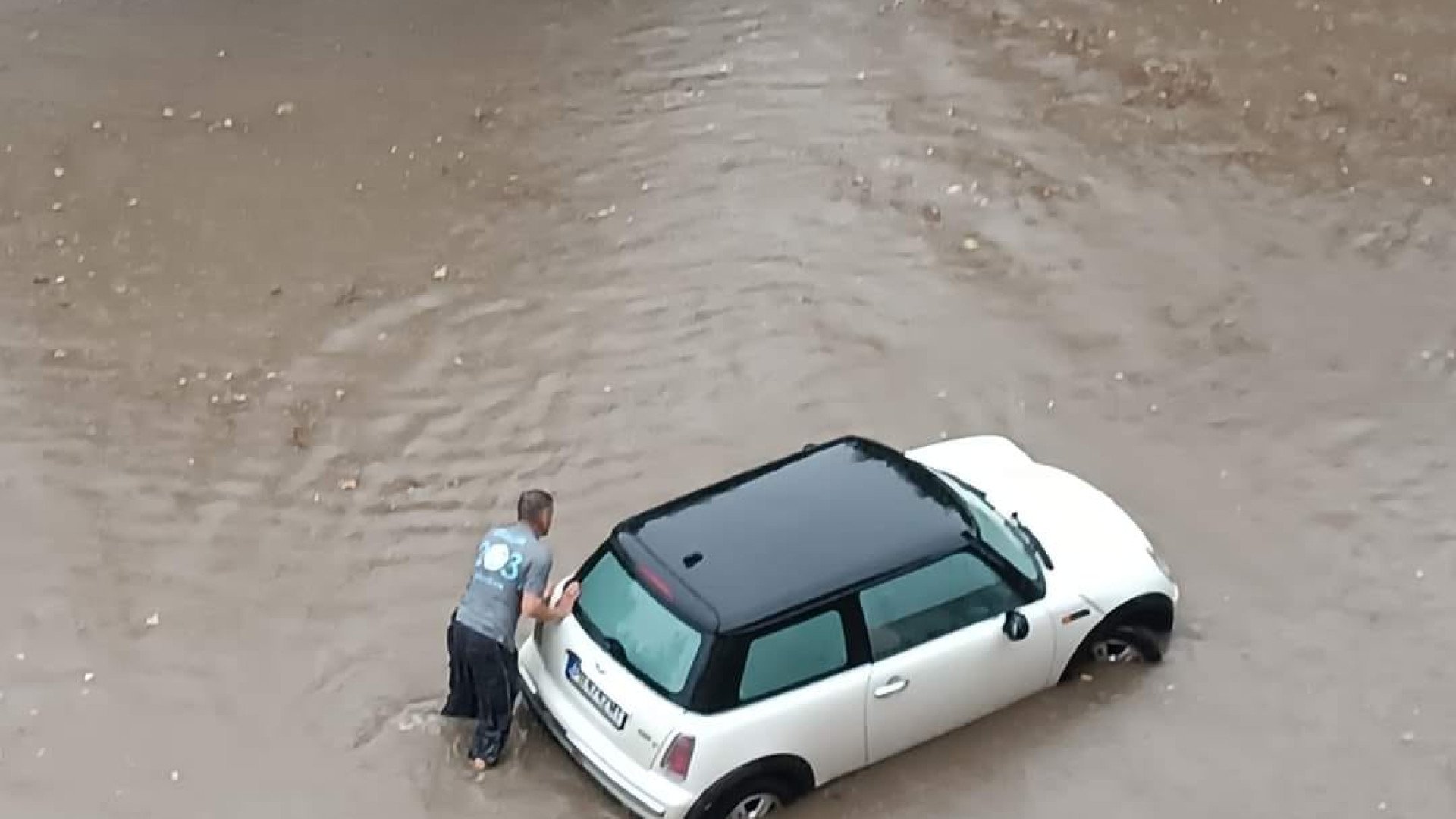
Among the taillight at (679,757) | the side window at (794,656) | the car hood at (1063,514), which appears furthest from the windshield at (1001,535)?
the taillight at (679,757)

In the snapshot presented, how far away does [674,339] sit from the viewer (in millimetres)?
12688

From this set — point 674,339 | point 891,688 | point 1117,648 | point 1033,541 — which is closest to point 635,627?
point 891,688

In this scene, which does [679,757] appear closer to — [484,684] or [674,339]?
[484,684]

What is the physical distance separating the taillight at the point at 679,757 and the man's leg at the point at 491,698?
1074 mm

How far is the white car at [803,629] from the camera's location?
8.25m

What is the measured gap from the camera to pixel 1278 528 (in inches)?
425

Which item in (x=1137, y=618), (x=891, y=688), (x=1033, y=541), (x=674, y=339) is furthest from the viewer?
(x=674, y=339)

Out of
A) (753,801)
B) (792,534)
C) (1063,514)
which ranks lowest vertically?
(753,801)

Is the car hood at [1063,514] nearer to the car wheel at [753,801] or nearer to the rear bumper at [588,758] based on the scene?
the car wheel at [753,801]

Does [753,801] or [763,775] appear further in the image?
[753,801]

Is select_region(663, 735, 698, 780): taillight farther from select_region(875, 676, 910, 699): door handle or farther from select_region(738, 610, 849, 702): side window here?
select_region(875, 676, 910, 699): door handle

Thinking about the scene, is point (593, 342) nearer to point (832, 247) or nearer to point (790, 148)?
point (832, 247)

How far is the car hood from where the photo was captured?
30.6ft

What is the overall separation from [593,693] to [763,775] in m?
0.93
